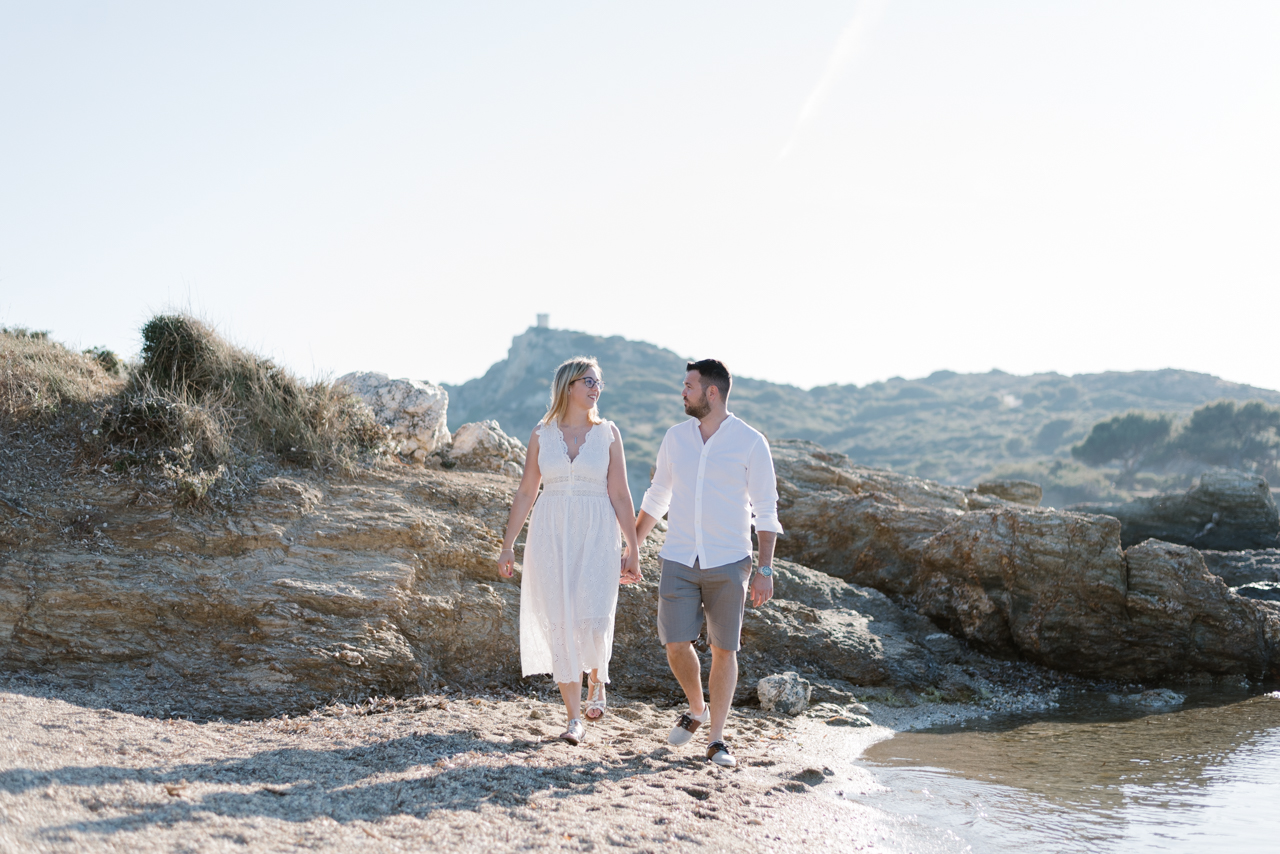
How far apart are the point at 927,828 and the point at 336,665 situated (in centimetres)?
365

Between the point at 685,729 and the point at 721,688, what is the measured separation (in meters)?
0.37

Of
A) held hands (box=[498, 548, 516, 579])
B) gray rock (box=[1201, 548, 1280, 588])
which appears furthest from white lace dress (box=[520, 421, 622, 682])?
gray rock (box=[1201, 548, 1280, 588])

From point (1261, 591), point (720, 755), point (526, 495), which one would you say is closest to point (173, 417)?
point (526, 495)

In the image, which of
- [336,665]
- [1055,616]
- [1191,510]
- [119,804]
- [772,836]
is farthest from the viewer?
[1191,510]

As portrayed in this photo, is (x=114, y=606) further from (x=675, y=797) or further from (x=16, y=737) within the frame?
(x=675, y=797)

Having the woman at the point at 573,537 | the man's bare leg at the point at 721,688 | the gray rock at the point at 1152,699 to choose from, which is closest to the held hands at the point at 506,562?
the woman at the point at 573,537

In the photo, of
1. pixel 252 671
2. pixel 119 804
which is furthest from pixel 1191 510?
pixel 119 804

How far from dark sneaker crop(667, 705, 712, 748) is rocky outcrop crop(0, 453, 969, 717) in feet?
4.62

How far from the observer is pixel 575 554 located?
4.91m

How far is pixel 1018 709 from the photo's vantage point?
277 inches

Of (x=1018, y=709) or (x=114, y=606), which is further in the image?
(x=1018, y=709)

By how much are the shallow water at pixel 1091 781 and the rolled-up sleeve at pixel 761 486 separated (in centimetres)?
158

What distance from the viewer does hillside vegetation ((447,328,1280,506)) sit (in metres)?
62.6

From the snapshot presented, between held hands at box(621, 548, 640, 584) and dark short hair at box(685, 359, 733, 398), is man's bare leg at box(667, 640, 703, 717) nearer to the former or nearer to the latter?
held hands at box(621, 548, 640, 584)
